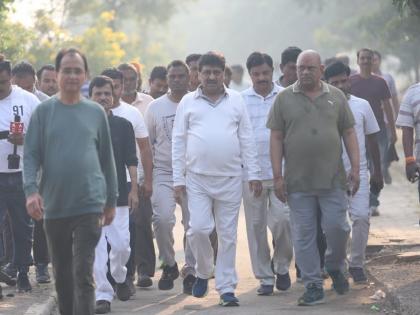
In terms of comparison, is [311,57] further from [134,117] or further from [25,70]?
[25,70]

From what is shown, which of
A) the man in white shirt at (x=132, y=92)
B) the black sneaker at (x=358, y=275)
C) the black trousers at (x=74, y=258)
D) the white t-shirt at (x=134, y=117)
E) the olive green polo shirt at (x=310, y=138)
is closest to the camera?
the black trousers at (x=74, y=258)

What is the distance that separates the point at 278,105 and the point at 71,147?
2.72 m

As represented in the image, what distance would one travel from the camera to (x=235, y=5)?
10475cm

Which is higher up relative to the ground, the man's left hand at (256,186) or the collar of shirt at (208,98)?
the collar of shirt at (208,98)

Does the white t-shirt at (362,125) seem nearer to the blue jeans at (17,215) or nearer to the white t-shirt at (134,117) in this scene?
the white t-shirt at (134,117)

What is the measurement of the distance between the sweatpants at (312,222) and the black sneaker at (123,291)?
1578 mm

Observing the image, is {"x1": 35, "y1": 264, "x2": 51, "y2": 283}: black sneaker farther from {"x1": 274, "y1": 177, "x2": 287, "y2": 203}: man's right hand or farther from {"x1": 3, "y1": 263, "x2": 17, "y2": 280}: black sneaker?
{"x1": 274, "y1": 177, "x2": 287, "y2": 203}: man's right hand

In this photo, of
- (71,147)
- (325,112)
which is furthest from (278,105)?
(71,147)

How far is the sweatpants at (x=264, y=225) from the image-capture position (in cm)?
1138

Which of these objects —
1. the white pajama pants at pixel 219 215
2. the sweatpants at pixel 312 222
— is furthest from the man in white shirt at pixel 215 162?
the sweatpants at pixel 312 222

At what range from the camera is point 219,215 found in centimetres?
1088

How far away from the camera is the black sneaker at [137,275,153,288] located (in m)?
12.3

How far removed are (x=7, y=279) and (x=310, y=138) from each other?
3200 millimetres

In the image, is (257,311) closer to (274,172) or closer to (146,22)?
(274,172)
